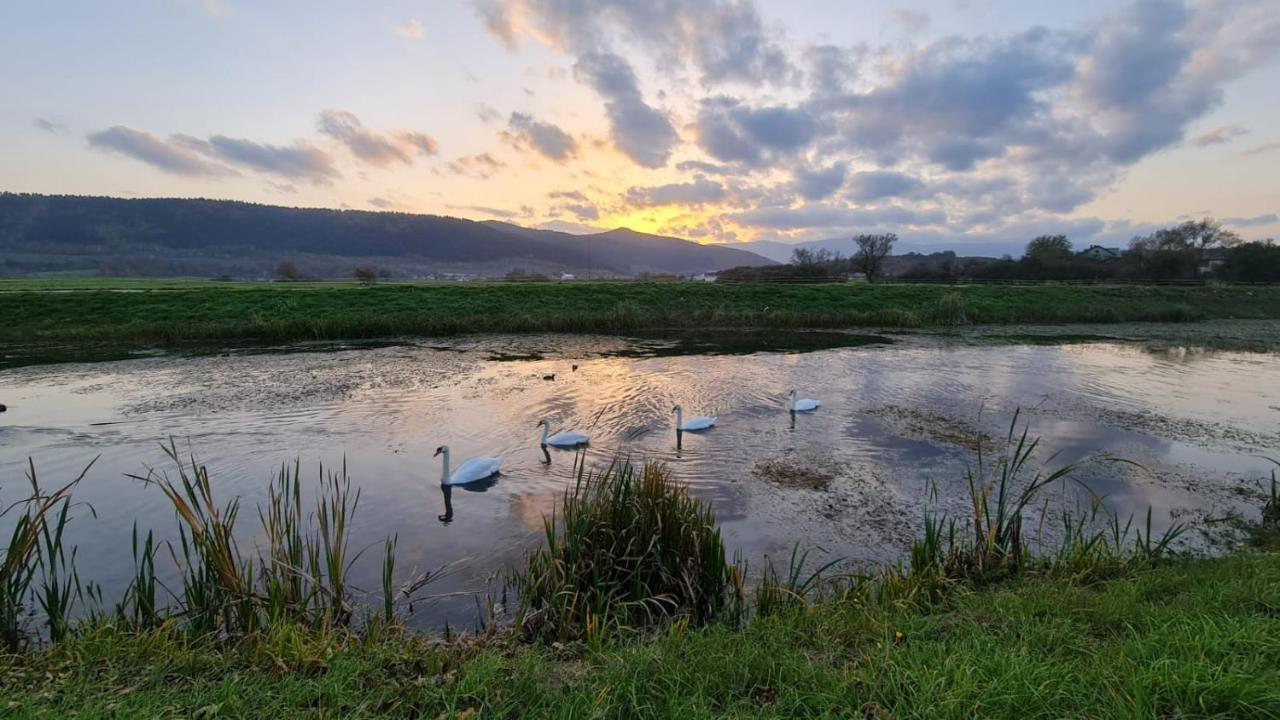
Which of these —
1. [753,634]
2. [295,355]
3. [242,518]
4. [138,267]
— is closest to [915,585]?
[753,634]

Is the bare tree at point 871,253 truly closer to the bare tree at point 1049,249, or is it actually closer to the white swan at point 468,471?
the bare tree at point 1049,249

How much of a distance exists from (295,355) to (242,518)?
15687mm

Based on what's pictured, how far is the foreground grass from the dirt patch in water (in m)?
6.91

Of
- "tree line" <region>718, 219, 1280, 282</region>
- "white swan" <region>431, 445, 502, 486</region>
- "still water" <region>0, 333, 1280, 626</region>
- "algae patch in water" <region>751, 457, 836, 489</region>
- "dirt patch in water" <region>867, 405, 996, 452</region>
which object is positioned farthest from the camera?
"tree line" <region>718, 219, 1280, 282</region>

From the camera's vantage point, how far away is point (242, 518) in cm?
784

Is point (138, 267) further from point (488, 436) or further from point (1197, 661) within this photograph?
point (1197, 661)

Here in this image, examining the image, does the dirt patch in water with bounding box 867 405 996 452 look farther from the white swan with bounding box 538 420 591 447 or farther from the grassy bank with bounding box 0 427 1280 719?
the white swan with bounding box 538 420 591 447

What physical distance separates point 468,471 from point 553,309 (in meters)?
25.2

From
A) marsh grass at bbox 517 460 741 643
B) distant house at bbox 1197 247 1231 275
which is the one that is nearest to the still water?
marsh grass at bbox 517 460 741 643

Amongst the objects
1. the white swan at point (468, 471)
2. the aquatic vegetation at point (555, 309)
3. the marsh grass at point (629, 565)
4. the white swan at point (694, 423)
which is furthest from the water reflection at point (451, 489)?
the aquatic vegetation at point (555, 309)

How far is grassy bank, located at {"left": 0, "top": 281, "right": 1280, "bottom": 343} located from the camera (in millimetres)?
26109

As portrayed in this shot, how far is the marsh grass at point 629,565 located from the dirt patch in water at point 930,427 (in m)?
7.66

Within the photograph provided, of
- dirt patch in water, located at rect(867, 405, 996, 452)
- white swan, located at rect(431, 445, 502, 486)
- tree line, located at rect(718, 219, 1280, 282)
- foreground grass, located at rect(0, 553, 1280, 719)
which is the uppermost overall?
tree line, located at rect(718, 219, 1280, 282)

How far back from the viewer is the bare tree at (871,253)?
184 feet
